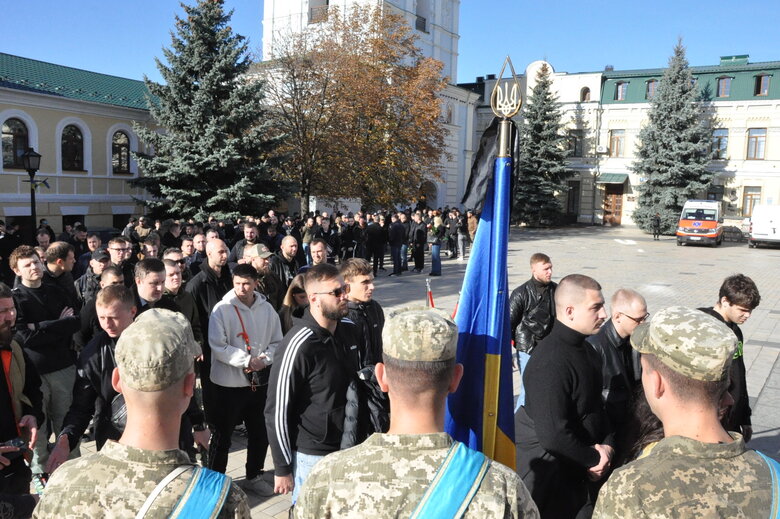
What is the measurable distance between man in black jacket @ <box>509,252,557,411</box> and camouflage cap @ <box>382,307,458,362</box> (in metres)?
4.32

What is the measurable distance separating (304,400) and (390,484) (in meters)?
1.83

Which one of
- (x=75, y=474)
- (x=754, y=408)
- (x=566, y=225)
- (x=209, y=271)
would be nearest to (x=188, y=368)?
(x=75, y=474)

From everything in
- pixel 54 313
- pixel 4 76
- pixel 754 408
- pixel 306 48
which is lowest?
pixel 754 408

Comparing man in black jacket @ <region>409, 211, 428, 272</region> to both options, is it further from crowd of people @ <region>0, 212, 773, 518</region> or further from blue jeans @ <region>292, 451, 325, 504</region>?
blue jeans @ <region>292, 451, 325, 504</region>

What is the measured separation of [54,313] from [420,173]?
2596cm

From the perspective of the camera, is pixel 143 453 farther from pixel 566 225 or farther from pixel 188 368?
pixel 566 225

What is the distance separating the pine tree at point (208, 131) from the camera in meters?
22.5

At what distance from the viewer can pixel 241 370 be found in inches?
187

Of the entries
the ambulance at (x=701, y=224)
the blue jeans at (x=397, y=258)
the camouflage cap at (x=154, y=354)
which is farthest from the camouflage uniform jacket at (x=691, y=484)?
the ambulance at (x=701, y=224)

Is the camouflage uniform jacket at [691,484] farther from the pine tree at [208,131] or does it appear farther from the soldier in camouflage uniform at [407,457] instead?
the pine tree at [208,131]

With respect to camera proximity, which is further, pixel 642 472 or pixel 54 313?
pixel 54 313

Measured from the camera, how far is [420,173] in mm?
30266

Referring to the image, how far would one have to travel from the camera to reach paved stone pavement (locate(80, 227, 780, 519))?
6.65 meters

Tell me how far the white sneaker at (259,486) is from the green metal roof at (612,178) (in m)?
43.5
